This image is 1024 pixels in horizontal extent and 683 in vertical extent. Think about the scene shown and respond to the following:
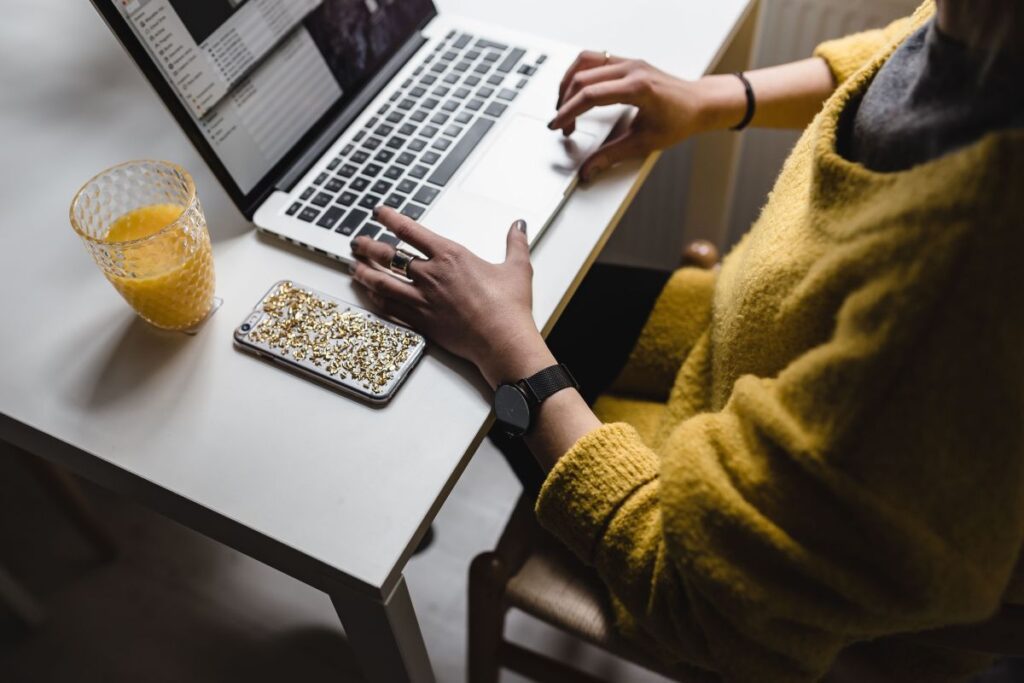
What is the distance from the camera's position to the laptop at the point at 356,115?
0.77 meters

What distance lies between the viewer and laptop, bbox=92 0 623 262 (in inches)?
30.2

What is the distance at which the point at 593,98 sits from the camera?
33.1 inches

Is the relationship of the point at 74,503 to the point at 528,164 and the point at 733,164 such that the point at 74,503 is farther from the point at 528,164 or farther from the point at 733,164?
the point at 733,164

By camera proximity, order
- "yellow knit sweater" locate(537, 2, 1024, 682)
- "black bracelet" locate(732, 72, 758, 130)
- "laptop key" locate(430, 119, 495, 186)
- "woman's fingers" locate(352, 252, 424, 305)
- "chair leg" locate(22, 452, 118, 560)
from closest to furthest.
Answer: "yellow knit sweater" locate(537, 2, 1024, 682) < "woman's fingers" locate(352, 252, 424, 305) < "laptop key" locate(430, 119, 495, 186) < "black bracelet" locate(732, 72, 758, 130) < "chair leg" locate(22, 452, 118, 560)

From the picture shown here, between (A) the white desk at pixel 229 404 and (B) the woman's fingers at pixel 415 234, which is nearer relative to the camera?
(A) the white desk at pixel 229 404

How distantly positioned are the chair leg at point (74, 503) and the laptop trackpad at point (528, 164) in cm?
83

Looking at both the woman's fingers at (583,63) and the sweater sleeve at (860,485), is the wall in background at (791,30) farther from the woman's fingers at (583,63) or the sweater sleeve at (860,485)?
the sweater sleeve at (860,485)

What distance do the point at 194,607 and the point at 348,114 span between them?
2.90 feet

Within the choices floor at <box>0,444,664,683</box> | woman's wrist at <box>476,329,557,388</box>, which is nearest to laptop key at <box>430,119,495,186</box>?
woman's wrist at <box>476,329,557,388</box>

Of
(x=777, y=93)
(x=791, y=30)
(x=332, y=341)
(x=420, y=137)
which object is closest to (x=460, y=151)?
(x=420, y=137)

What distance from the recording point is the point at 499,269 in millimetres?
736

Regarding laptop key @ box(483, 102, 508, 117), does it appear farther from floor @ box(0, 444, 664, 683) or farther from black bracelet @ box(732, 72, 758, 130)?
floor @ box(0, 444, 664, 683)

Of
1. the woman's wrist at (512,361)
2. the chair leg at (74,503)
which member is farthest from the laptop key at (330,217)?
the chair leg at (74,503)

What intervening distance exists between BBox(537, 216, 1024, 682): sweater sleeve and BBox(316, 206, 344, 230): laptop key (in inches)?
16.0
